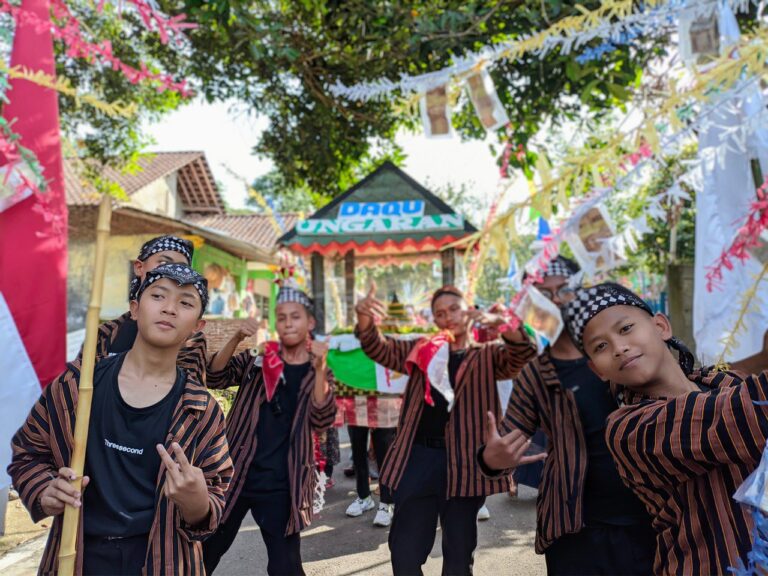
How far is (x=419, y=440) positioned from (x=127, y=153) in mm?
6256

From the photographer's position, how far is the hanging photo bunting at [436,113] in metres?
2.49

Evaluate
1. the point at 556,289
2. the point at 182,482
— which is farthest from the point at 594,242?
the point at 182,482

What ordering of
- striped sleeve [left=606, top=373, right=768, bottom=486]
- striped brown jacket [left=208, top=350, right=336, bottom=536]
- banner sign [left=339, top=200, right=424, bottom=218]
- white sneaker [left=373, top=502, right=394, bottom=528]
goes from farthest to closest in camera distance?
banner sign [left=339, top=200, right=424, bottom=218] < white sneaker [left=373, top=502, right=394, bottom=528] < striped brown jacket [left=208, top=350, right=336, bottom=536] < striped sleeve [left=606, top=373, right=768, bottom=486]

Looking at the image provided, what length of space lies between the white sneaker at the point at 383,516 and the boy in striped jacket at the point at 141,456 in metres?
2.99

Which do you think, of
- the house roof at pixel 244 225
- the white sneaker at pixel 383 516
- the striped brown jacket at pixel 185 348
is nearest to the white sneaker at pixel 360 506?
the white sneaker at pixel 383 516

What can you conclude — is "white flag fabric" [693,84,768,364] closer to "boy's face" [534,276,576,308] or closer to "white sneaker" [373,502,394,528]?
"boy's face" [534,276,576,308]

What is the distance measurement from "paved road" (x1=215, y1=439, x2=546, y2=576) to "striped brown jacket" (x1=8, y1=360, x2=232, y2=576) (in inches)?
88.5

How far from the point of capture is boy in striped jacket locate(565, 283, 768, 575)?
133 centimetres

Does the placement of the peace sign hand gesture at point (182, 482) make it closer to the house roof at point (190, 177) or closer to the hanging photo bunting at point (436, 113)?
the hanging photo bunting at point (436, 113)

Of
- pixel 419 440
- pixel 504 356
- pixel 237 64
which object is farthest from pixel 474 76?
pixel 237 64

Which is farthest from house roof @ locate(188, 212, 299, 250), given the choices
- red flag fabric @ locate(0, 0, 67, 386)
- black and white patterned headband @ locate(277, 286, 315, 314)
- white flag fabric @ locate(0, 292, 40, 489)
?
black and white patterned headband @ locate(277, 286, 315, 314)

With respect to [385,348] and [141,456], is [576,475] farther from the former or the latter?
[141,456]

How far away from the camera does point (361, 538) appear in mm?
4441

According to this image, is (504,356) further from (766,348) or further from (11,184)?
(11,184)
